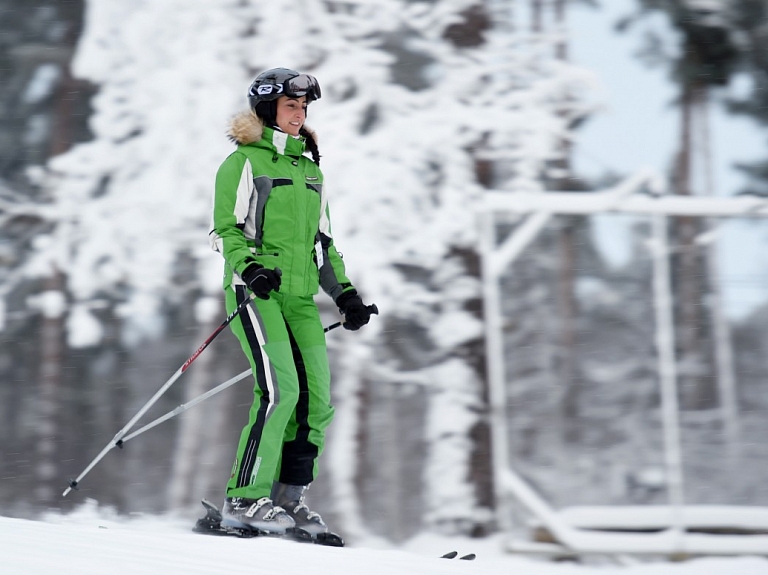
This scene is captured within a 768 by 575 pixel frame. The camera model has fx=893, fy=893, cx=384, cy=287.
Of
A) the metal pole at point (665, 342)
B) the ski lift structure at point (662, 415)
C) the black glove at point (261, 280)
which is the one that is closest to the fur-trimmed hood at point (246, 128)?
the black glove at point (261, 280)

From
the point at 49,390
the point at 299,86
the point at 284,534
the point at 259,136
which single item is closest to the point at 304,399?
the point at 284,534

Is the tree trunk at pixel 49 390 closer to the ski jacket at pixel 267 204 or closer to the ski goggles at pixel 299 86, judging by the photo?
the ski jacket at pixel 267 204

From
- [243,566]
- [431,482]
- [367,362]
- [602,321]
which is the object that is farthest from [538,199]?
[243,566]

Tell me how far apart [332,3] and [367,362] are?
240 centimetres

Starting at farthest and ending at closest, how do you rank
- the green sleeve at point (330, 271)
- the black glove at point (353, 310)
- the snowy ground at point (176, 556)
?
1. the green sleeve at point (330, 271)
2. the black glove at point (353, 310)
3. the snowy ground at point (176, 556)

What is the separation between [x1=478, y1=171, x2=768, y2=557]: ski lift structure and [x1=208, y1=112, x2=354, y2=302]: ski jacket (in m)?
2.33

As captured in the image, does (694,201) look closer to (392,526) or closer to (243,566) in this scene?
(392,526)

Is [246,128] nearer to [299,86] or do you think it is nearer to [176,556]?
[299,86]

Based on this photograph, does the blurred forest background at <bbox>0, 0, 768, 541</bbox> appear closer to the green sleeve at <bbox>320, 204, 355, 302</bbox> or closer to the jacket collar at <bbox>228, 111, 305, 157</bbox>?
the green sleeve at <bbox>320, 204, 355, 302</bbox>

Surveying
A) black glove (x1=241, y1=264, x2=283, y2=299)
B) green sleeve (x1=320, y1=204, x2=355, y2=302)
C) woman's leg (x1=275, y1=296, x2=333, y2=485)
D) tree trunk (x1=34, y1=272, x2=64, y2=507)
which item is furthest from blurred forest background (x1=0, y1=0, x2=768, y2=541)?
black glove (x1=241, y1=264, x2=283, y2=299)

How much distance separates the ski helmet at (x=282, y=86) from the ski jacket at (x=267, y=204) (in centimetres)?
10

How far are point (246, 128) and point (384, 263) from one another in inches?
94.7

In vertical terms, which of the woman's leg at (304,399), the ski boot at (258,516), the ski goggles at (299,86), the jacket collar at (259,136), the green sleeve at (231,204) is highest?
the ski goggles at (299,86)

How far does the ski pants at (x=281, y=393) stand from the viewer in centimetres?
327
